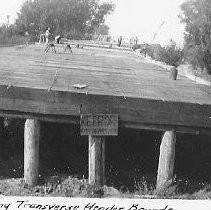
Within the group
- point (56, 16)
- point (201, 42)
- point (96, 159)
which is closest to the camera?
point (96, 159)

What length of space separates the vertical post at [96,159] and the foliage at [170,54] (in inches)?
858

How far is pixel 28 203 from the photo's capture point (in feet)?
16.0

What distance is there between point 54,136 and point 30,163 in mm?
3654

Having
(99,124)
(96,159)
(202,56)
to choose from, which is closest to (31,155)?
(96,159)

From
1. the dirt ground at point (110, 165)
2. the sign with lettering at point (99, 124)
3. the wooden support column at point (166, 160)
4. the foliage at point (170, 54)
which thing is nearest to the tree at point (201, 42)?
the foliage at point (170, 54)

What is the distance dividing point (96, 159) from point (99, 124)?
2.09ft

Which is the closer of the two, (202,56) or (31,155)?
(31,155)

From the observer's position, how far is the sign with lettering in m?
6.77

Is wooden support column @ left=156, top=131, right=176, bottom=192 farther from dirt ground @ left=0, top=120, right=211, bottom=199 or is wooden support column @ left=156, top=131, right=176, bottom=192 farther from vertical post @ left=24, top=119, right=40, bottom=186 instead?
vertical post @ left=24, top=119, right=40, bottom=186

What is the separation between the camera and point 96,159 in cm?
702

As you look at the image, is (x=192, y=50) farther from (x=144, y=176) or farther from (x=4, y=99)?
(x=4, y=99)

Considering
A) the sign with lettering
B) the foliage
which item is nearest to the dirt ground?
the sign with lettering

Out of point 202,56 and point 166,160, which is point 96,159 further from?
point 202,56

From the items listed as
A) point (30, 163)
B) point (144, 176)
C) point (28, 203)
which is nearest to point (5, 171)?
point (30, 163)
